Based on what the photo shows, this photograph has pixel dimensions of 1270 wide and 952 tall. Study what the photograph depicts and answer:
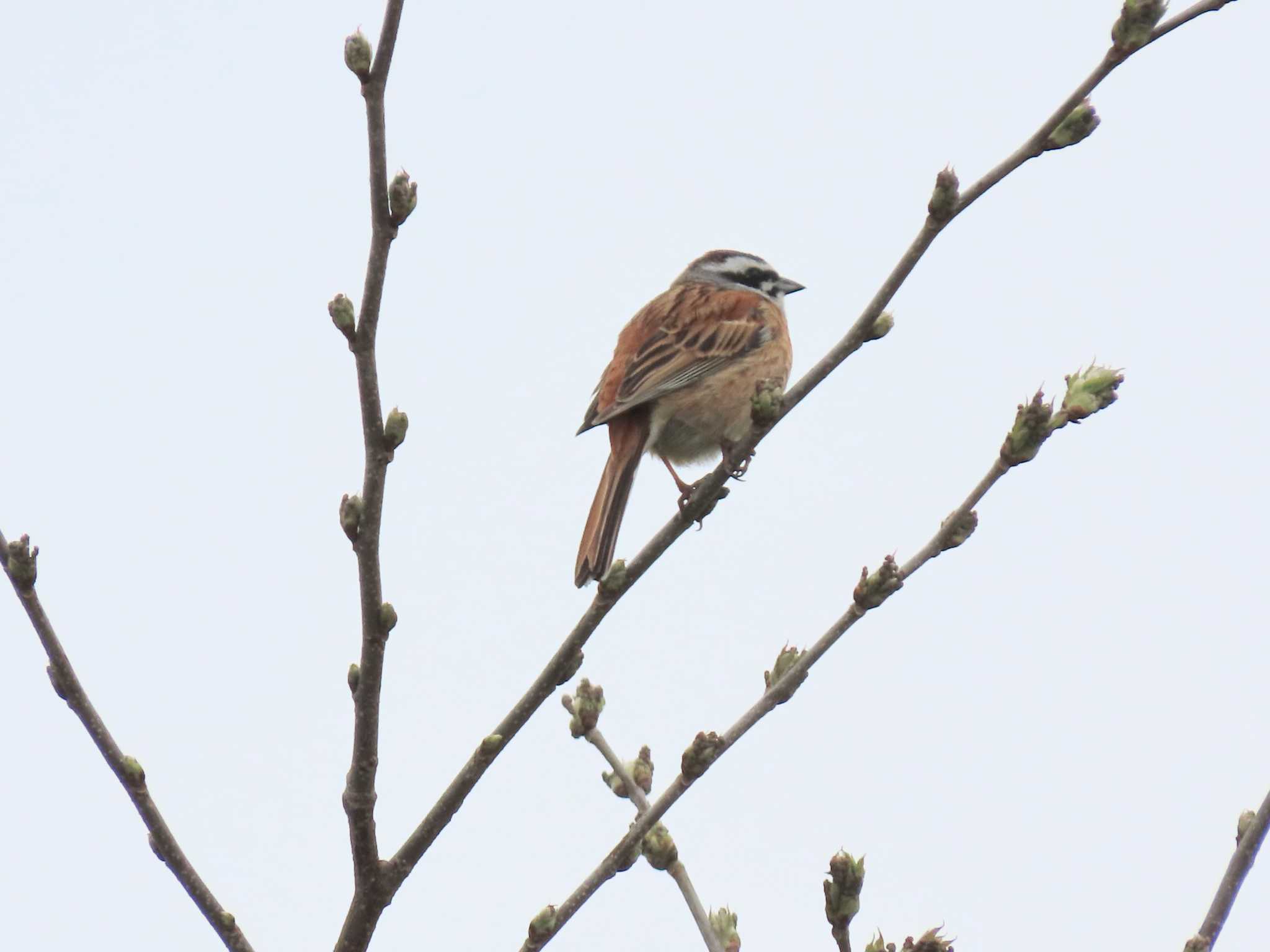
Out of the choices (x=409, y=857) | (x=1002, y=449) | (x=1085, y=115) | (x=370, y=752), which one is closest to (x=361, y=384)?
(x=370, y=752)

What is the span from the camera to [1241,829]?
309cm

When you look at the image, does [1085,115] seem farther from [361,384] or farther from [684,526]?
[361,384]

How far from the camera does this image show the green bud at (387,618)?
312cm

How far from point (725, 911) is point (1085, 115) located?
2056mm

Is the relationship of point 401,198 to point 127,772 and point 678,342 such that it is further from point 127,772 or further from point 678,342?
point 678,342

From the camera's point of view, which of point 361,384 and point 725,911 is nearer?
point 361,384

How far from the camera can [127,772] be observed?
3.16 meters

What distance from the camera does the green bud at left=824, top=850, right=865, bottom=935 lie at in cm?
314

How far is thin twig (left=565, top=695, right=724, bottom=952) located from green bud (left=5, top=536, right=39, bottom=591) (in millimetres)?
1596

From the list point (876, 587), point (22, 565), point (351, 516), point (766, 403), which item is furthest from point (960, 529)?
point (22, 565)

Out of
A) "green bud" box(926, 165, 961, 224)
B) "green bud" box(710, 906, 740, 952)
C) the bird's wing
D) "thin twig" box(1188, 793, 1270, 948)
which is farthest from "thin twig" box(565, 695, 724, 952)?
the bird's wing

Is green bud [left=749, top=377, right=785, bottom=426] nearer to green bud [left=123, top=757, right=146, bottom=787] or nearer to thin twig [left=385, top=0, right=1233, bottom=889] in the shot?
thin twig [left=385, top=0, right=1233, bottom=889]

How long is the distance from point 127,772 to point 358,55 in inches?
62.0

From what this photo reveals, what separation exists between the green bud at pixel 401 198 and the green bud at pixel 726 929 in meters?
1.86
